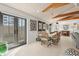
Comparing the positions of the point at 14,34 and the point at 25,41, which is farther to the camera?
the point at 25,41

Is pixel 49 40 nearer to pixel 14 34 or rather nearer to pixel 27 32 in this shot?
pixel 27 32

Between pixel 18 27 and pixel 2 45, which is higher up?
pixel 18 27

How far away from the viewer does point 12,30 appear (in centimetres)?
589

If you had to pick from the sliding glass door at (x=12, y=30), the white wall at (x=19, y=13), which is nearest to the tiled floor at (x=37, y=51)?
the sliding glass door at (x=12, y=30)

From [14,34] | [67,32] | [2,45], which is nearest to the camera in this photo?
[2,45]

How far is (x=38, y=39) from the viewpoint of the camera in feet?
29.2

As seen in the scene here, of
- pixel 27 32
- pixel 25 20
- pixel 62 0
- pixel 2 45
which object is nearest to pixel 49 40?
pixel 27 32

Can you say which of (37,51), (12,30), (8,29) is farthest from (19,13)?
(37,51)

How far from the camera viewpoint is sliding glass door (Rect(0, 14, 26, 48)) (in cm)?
519

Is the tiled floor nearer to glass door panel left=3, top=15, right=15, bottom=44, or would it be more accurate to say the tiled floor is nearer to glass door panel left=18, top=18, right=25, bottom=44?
glass door panel left=3, top=15, right=15, bottom=44

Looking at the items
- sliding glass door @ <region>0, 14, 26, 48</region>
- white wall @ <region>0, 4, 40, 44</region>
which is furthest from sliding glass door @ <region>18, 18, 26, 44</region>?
white wall @ <region>0, 4, 40, 44</region>

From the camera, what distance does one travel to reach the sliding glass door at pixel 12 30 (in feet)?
17.0

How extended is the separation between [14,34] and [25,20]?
1.56 m

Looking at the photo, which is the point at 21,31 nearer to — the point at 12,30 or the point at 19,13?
the point at 12,30
